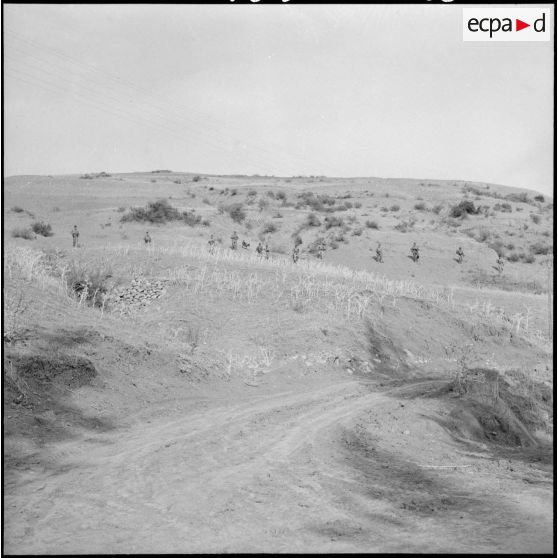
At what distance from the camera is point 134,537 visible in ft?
14.5

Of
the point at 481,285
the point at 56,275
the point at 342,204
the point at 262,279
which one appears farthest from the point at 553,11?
the point at 342,204

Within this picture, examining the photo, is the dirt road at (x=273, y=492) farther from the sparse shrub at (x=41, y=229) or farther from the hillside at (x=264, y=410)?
the sparse shrub at (x=41, y=229)

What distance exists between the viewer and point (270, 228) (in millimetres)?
39719

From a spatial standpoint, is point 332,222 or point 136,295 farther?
point 332,222

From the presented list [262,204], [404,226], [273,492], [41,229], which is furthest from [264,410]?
[262,204]

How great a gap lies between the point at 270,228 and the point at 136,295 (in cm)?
2389

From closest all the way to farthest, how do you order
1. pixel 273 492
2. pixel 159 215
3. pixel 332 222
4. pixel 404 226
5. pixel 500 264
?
pixel 273 492 < pixel 500 264 < pixel 159 215 < pixel 332 222 < pixel 404 226

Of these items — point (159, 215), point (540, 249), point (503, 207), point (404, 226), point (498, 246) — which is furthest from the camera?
point (503, 207)

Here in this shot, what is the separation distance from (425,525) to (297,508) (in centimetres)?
111

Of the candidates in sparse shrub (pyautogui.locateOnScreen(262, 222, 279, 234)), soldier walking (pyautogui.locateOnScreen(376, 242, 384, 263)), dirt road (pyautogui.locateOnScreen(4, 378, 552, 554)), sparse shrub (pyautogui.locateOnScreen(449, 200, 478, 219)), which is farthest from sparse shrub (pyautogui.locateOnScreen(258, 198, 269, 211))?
dirt road (pyautogui.locateOnScreen(4, 378, 552, 554))

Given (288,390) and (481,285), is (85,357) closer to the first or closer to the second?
(288,390)

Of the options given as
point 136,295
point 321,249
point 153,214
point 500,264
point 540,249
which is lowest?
point 136,295

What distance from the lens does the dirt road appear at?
4.41 metres

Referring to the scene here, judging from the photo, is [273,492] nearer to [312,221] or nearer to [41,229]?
[41,229]
